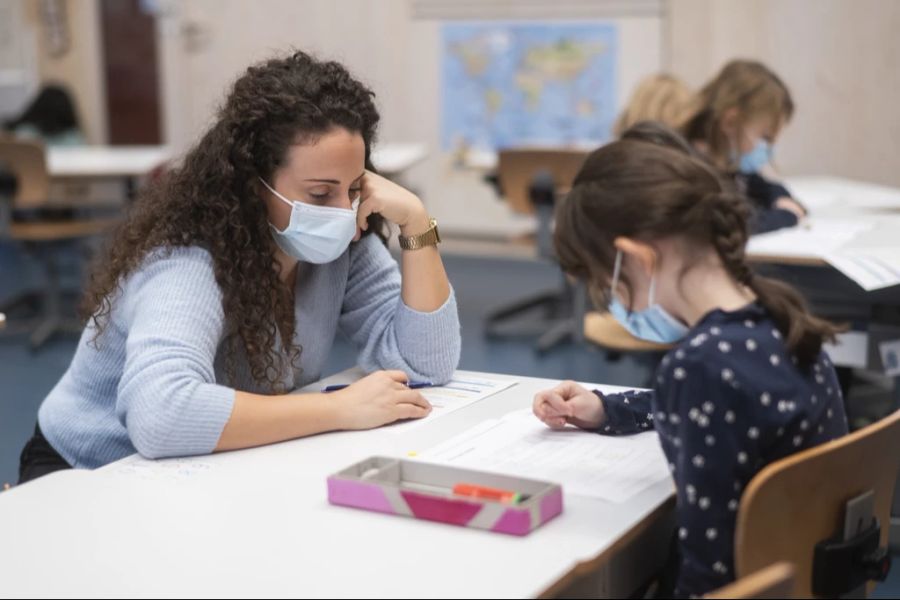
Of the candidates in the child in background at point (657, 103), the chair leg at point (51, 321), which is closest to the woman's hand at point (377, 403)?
the child in background at point (657, 103)

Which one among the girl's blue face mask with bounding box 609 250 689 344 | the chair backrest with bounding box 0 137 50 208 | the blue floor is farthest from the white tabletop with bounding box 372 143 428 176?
the girl's blue face mask with bounding box 609 250 689 344

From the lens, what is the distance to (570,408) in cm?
170

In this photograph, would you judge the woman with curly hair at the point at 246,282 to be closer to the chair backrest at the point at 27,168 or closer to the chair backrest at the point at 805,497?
the chair backrest at the point at 805,497

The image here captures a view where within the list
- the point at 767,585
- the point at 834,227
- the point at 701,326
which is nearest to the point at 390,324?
the point at 701,326

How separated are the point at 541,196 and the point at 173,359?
3100 mm

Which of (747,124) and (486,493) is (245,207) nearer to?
(486,493)

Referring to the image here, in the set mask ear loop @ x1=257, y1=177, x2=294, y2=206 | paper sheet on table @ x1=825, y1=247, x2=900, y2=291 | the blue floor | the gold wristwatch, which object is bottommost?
the blue floor

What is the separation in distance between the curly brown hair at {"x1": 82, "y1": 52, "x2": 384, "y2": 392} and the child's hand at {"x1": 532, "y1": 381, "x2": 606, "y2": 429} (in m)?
0.45

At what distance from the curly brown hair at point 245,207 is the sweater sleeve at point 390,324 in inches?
8.5

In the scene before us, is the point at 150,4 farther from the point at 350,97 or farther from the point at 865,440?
the point at 865,440

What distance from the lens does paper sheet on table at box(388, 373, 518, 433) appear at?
184 centimetres

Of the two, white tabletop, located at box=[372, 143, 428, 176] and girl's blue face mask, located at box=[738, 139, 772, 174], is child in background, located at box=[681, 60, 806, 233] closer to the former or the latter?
girl's blue face mask, located at box=[738, 139, 772, 174]

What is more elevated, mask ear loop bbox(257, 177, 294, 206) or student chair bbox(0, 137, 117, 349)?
mask ear loop bbox(257, 177, 294, 206)

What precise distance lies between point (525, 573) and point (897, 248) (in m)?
1.97
